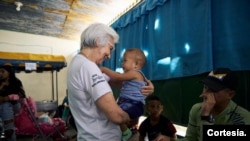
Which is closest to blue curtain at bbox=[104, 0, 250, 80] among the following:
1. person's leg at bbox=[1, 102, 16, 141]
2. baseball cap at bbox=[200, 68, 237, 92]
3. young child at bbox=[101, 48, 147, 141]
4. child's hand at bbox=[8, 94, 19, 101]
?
baseball cap at bbox=[200, 68, 237, 92]

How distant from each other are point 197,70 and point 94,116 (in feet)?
4.97

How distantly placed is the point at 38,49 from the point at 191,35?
608 cm

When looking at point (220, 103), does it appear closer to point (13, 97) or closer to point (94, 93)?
point (94, 93)

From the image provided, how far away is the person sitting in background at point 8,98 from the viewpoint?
125 inches

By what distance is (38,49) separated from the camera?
716 centimetres

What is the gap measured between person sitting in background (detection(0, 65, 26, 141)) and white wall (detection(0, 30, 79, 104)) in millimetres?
3741

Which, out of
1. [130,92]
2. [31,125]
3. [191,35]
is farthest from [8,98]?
[191,35]

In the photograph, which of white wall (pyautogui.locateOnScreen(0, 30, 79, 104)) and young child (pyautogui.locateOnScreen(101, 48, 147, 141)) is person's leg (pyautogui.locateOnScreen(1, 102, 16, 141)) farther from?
white wall (pyautogui.locateOnScreen(0, 30, 79, 104))

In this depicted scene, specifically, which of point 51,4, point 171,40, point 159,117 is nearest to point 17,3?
point 51,4

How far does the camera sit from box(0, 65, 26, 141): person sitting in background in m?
3.18

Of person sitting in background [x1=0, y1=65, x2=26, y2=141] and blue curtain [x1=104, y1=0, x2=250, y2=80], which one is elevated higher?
blue curtain [x1=104, y1=0, x2=250, y2=80]

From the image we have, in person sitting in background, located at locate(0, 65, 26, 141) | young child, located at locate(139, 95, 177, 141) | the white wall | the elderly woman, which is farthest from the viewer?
the white wall

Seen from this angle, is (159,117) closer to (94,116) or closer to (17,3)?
(94,116)

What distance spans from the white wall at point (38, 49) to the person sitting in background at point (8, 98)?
12.3 feet
